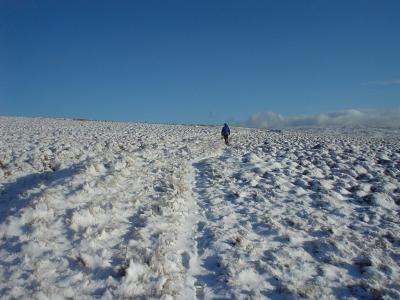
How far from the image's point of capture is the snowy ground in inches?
266

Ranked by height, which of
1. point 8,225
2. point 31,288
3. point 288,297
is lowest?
point 288,297

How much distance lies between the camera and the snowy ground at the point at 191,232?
22.1 ft

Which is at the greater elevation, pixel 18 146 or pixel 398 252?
pixel 18 146

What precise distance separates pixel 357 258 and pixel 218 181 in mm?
6575

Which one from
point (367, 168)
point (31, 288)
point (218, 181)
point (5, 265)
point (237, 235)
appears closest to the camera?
point (31, 288)

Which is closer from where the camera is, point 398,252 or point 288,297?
point 288,297

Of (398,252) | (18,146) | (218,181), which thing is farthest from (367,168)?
(18,146)

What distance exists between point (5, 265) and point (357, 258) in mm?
7473

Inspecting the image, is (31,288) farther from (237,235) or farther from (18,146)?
(18,146)

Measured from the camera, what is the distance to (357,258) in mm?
8031

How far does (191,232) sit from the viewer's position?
30.1ft

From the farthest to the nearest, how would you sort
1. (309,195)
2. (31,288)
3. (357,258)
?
(309,195) < (357,258) < (31,288)

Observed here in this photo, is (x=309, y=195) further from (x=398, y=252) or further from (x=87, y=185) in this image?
(x=87, y=185)

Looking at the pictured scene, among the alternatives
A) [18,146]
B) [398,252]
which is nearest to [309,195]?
[398,252]
